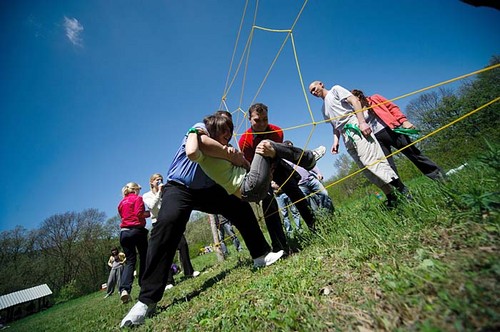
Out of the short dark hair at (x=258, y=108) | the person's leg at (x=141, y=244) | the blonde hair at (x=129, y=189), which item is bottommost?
the person's leg at (x=141, y=244)

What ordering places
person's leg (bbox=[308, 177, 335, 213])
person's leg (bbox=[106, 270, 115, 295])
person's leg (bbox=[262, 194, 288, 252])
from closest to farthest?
person's leg (bbox=[262, 194, 288, 252]) → person's leg (bbox=[308, 177, 335, 213]) → person's leg (bbox=[106, 270, 115, 295])

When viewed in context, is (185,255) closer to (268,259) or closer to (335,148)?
(268,259)

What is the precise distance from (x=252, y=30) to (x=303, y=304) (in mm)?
4593

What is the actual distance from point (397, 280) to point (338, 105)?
2396 mm

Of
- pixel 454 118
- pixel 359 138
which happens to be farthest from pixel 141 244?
pixel 454 118

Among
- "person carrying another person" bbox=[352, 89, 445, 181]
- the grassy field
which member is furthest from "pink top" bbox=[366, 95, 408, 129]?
the grassy field

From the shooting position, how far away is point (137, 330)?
1.97m

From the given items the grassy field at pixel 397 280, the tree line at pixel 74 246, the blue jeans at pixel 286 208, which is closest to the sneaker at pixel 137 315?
the grassy field at pixel 397 280

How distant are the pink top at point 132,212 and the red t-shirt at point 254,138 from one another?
2407 millimetres

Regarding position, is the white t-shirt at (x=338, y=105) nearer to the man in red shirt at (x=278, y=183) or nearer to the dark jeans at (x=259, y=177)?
the man in red shirt at (x=278, y=183)

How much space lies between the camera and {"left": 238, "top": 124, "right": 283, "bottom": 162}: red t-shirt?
9.62ft

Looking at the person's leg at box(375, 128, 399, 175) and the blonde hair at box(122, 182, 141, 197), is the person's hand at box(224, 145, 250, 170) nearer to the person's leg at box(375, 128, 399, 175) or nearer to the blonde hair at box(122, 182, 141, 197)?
the person's leg at box(375, 128, 399, 175)

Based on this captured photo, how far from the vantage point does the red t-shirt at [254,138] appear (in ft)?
9.62

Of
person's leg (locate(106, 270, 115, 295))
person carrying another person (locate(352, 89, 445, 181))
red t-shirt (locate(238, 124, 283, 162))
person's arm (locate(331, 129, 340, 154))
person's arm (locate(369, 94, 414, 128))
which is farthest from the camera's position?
person's leg (locate(106, 270, 115, 295))
